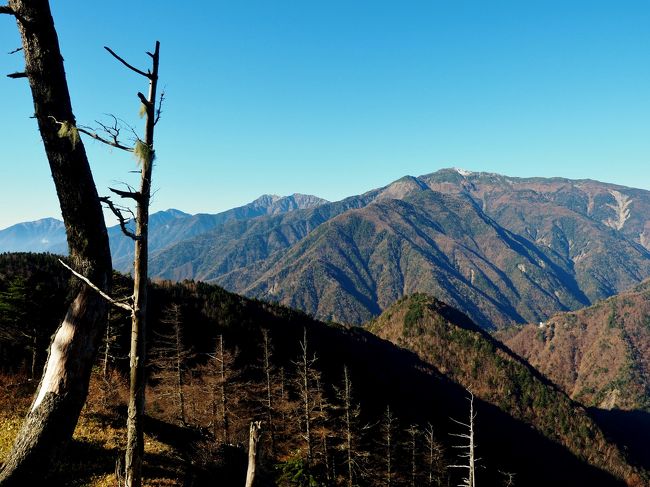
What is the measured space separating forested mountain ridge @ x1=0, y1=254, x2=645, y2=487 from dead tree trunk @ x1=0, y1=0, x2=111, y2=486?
1573 cm

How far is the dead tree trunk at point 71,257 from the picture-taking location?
5.20 m

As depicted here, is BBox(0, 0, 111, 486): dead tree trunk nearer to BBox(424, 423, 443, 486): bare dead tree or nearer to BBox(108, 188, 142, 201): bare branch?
BBox(108, 188, 142, 201): bare branch

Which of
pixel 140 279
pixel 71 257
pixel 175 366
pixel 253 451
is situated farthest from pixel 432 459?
pixel 71 257

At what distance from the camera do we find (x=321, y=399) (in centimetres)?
4097

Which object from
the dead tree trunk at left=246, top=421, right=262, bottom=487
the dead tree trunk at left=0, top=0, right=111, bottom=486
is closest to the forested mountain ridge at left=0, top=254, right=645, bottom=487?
the dead tree trunk at left=246, top=421, right=262, bottom=487

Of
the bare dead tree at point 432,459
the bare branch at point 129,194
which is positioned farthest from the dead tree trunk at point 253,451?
the bare dead tree at point 432,459

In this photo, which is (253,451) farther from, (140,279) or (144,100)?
(144,100)

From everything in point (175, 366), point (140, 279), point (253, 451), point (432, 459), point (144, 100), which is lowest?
point (432, 459)

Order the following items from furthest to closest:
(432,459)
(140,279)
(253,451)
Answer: (432,459)
(253,451)
(140,279)

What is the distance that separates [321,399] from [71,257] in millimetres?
38654

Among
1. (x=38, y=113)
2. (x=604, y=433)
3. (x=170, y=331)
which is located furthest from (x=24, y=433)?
(x=604, y=433)

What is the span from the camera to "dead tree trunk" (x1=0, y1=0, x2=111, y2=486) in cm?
520

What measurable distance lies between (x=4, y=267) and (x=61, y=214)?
9096cm

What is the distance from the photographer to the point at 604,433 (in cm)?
18075
